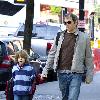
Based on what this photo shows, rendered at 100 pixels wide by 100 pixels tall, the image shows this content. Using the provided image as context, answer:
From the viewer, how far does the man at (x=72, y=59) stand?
8.05 metres

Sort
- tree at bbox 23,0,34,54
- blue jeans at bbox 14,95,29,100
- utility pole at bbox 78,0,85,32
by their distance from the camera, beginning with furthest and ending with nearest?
utility pole at bbox 78,0,85,32
tree at bbox 23,0,34,54
blue jeans at bbox 14,95,29,100

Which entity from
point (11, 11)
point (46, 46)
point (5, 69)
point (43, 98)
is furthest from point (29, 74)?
point (11, 11)

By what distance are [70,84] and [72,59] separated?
1.22 ft

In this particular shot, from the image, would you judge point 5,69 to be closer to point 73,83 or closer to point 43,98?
point 43,98

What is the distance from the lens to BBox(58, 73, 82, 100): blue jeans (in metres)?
8.05

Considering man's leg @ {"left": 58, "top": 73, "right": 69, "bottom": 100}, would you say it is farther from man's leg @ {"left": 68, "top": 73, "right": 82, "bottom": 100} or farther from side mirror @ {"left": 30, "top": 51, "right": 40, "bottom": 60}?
side mirror @ {"left": 30, "top": 51, "right": 40, "bottom": 60}

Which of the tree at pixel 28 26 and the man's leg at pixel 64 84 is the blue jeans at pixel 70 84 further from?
the tree at pixel 28 26

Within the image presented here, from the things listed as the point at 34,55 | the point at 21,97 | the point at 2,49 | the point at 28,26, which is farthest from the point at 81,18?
the point at 21,97

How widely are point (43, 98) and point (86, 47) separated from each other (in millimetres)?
4917

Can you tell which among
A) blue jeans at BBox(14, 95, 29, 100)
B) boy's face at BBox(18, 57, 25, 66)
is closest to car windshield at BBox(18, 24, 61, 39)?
blue jeans at BBox(14, 95, 29, 100)

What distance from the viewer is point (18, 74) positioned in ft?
28.0

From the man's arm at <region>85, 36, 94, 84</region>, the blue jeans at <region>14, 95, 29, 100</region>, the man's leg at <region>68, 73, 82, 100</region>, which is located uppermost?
the man's arm at <region>85, 36, 94, 84</region>

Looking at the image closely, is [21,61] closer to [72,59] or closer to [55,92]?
[72,59]

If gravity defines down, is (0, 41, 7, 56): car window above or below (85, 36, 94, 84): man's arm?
below
